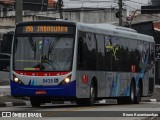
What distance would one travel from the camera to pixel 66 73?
2122 centimetres

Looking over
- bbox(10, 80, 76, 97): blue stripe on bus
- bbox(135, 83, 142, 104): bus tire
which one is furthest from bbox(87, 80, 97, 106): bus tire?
bbox(135, 83, 142, 104): bus tire

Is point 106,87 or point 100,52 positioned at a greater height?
point 100,52

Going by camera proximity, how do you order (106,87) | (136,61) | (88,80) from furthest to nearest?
(136,61) → (106,87) → (88,80)

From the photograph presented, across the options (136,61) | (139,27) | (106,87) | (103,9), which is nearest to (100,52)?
(106,87)

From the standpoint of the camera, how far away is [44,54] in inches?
843

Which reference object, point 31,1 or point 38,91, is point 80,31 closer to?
point 38,91

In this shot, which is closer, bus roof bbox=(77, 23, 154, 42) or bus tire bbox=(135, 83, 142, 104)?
bus roof bbox=(77, 23, 154, 42)

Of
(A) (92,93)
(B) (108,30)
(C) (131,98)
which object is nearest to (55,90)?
(A) (92,93)

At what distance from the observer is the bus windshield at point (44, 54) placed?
2131 cm

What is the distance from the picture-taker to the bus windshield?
21.3 meters

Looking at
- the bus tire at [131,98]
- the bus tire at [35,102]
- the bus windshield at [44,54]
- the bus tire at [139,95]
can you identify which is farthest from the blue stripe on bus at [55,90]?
the bus tire at [139,95]

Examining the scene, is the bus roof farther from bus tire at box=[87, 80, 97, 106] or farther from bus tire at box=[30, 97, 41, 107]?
bus tire at box=[30, 97, 41, 107]

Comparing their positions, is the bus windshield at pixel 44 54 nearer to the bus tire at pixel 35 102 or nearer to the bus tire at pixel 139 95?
the bus tire at pixel 35 102

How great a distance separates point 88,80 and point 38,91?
2361mm
